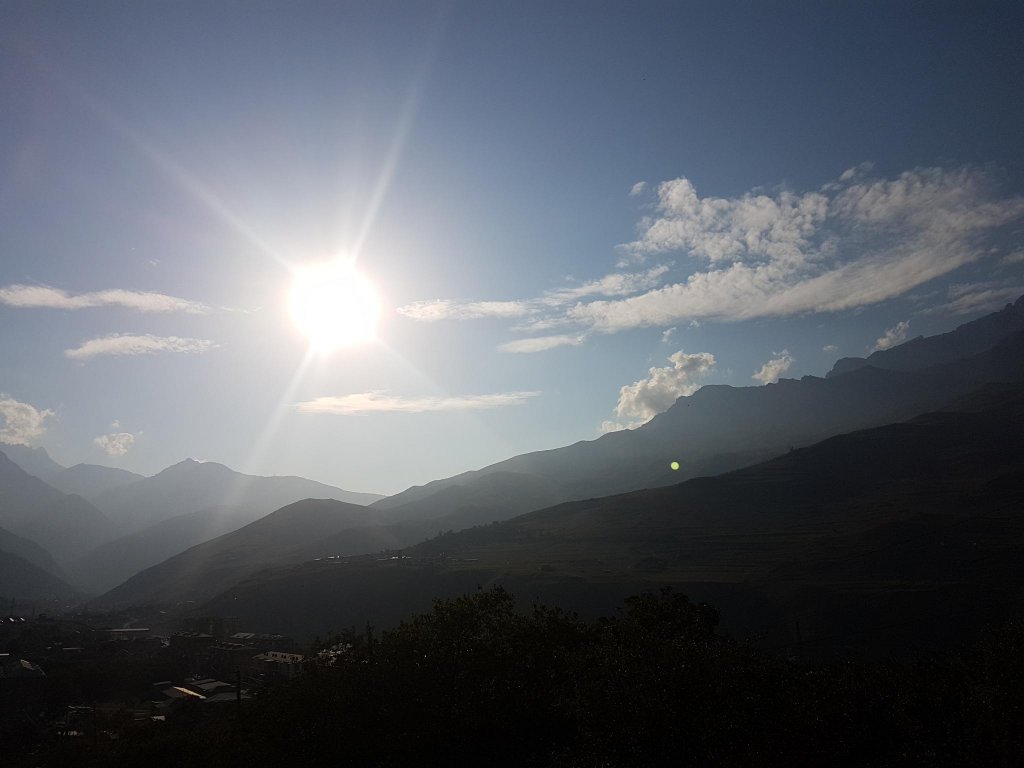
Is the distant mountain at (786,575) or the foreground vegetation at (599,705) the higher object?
the foreground vegetation at (599,705)

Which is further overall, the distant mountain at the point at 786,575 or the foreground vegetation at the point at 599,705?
the distant mountain at the point at 786,575

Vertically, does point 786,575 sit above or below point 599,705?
below

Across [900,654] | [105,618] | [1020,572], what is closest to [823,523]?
[1020,572]

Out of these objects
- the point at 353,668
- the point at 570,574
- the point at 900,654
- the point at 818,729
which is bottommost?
the point at 900,654

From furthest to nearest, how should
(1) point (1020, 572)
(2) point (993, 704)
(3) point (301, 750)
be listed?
(1) point (1020, 572), (3) point (301, 750), (2) point (993, 704)

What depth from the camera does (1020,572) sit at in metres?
107

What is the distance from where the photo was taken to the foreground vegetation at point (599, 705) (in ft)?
63.0

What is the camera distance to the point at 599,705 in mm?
22578

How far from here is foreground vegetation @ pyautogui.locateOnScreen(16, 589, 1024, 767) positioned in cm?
1920

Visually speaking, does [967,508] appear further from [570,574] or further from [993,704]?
[993,704]

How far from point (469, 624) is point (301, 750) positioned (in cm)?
947

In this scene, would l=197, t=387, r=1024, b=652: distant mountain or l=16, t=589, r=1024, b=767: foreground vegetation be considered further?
l=197, t=387, r=1024, b=652: distant mountain

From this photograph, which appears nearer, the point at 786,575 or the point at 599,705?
the point at 599,705

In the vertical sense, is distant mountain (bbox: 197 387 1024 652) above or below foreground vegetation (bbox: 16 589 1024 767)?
below
